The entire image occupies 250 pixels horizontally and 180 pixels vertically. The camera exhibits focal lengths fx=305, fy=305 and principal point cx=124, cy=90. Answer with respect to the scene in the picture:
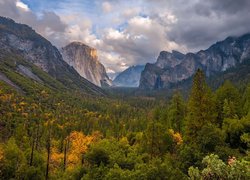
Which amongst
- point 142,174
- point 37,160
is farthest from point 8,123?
point 142,174

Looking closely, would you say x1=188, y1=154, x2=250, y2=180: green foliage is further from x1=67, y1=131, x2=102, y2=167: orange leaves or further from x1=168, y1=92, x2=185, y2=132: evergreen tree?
x1=168, y1=92, x2=185, y2=132: evergreen tree

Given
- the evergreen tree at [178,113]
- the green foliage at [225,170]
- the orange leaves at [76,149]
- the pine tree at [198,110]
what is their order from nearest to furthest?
the green foliage at [225,170] < the pine tree at [198,110] < the evergreen tree at [178,113] < the orange leaves at [76,149]

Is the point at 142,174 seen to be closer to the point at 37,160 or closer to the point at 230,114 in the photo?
the point at 230,114

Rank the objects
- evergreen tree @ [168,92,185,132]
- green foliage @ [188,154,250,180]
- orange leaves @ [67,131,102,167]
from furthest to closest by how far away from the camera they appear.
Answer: orange leaves @ [67,131,102,167]
evergreen tree @ [168,92,185,132]
green foliage @ [188,154,250,180]

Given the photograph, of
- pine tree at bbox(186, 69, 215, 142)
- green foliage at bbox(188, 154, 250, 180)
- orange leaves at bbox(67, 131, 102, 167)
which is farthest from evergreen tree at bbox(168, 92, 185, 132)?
green foliage at bbox(188, 154, 250, 180)

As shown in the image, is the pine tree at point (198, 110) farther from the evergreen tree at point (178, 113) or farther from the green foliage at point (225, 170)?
the green foliage at point (225, 170)

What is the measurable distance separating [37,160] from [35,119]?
121568mm

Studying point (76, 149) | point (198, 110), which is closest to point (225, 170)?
point (198, 110)

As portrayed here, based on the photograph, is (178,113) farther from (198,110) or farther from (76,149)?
(76,149)

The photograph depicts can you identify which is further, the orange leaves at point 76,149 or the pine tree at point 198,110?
the orange leaves at point 76,149

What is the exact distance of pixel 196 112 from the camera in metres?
59.5

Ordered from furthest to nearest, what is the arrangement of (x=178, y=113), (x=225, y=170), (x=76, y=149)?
(x=76, y=149) → (x=178, y=113) → (x=225, y=170)

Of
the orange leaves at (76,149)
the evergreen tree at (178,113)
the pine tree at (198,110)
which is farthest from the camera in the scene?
the orange leaves at (76,149)

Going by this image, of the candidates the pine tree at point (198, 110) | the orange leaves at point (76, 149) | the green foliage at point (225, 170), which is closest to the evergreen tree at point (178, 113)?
the pine tree at point (198, 110)
